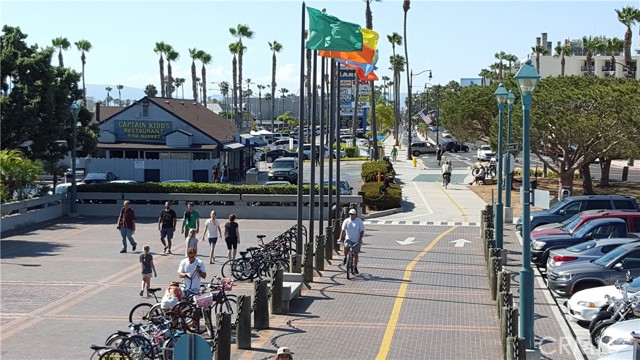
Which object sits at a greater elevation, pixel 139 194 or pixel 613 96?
pixel 613 96

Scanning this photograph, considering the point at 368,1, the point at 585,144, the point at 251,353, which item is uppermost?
the point at 368,1

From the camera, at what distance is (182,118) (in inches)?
2158

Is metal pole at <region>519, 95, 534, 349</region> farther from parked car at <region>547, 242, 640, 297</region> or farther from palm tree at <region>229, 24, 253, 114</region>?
palm tree at <region>229, 24, 253, 114</region>

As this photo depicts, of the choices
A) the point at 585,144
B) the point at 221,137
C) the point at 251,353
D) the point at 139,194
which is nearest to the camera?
the point at 251,353

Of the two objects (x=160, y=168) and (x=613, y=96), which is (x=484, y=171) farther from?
(x=160, y=168)

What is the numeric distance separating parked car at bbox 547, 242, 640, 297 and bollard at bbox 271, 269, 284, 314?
667cm

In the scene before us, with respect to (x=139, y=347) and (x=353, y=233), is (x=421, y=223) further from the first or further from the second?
(x=139, y=347)

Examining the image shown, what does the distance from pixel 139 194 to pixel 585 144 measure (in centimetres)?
2122

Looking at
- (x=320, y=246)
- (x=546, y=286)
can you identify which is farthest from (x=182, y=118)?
(x=546, y=286)

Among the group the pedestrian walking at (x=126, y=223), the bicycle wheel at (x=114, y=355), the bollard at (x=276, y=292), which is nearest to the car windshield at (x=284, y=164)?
the pedestrian walking at (x=126, y=223)

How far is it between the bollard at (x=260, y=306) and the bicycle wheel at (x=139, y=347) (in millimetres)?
3505

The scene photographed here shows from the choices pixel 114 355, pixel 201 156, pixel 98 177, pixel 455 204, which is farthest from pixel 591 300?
pixel 201 156

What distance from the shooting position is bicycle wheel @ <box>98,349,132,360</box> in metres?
13.8

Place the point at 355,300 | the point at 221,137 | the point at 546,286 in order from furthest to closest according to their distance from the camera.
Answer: the point at 221,137 → the point at 546,286 → the point at 355,300
